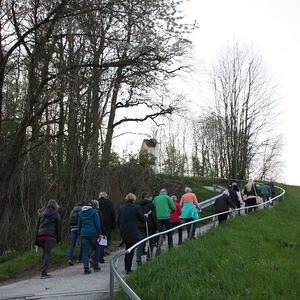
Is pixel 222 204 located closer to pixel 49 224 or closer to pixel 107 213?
pixel 107 213

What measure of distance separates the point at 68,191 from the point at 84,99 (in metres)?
3.39

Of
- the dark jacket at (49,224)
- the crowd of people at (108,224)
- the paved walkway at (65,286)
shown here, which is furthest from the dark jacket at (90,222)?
the paved walkway at (65,286)

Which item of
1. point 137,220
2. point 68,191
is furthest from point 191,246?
point 68,191

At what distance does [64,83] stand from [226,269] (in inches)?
360

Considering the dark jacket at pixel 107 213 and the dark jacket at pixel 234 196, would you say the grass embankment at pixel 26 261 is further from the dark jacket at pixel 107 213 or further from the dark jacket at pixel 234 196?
the dark jacket at pixel 234 196

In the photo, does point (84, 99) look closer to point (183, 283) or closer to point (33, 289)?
point (33, 289)

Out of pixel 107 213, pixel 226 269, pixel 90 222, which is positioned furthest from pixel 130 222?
pixel 226 269

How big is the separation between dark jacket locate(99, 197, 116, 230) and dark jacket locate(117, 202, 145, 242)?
7.10 feet

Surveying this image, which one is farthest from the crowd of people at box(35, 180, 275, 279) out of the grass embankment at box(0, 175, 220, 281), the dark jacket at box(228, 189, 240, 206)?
the dark jacket at box(228, 189, 240, 206)

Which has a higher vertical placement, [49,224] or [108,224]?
[49,224]

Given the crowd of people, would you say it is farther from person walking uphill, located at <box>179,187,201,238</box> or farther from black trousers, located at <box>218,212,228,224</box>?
black trousers, located at <box>218,212,228,224</box>

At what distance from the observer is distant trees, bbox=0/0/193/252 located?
1434 centimetres

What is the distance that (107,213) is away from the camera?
13.6 metres

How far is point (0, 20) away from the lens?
14484 mm
